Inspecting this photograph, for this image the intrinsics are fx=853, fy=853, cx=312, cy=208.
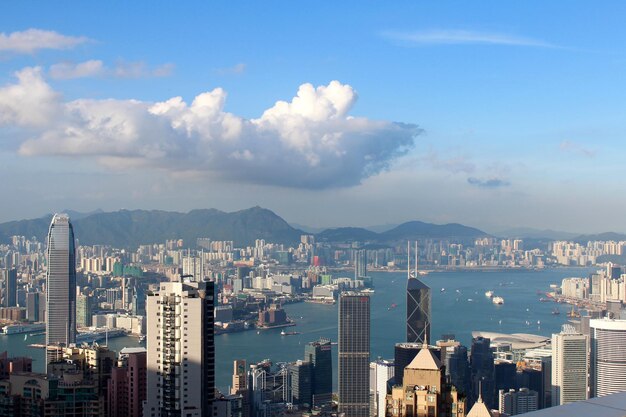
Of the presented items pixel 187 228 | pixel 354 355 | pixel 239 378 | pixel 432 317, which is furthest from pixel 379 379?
pixel 187 228

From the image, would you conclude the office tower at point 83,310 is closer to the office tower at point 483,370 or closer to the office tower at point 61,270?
the office tower at point 61,270

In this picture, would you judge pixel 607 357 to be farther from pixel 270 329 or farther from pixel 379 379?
pixel 270 329

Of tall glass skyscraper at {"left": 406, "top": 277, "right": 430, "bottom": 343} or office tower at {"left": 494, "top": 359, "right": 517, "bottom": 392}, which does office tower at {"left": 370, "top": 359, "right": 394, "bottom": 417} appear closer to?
office tower at {"left": 494, "top": 359, "right": 517, "bottom": 392}

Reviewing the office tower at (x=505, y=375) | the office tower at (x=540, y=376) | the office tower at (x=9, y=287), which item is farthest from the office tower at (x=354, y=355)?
the office tower at (x=9, y=287)

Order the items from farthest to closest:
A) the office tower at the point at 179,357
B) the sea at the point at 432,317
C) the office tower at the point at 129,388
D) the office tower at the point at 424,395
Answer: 1. the sea at the point at 432,317
2. the office tower at the point at 129,388
3. the office tower at the point at 179,357
4. the office tower at the point at 424,395

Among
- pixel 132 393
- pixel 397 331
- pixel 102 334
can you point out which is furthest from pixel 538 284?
pixel 132 393

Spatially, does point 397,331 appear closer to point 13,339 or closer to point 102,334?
point 102,334
